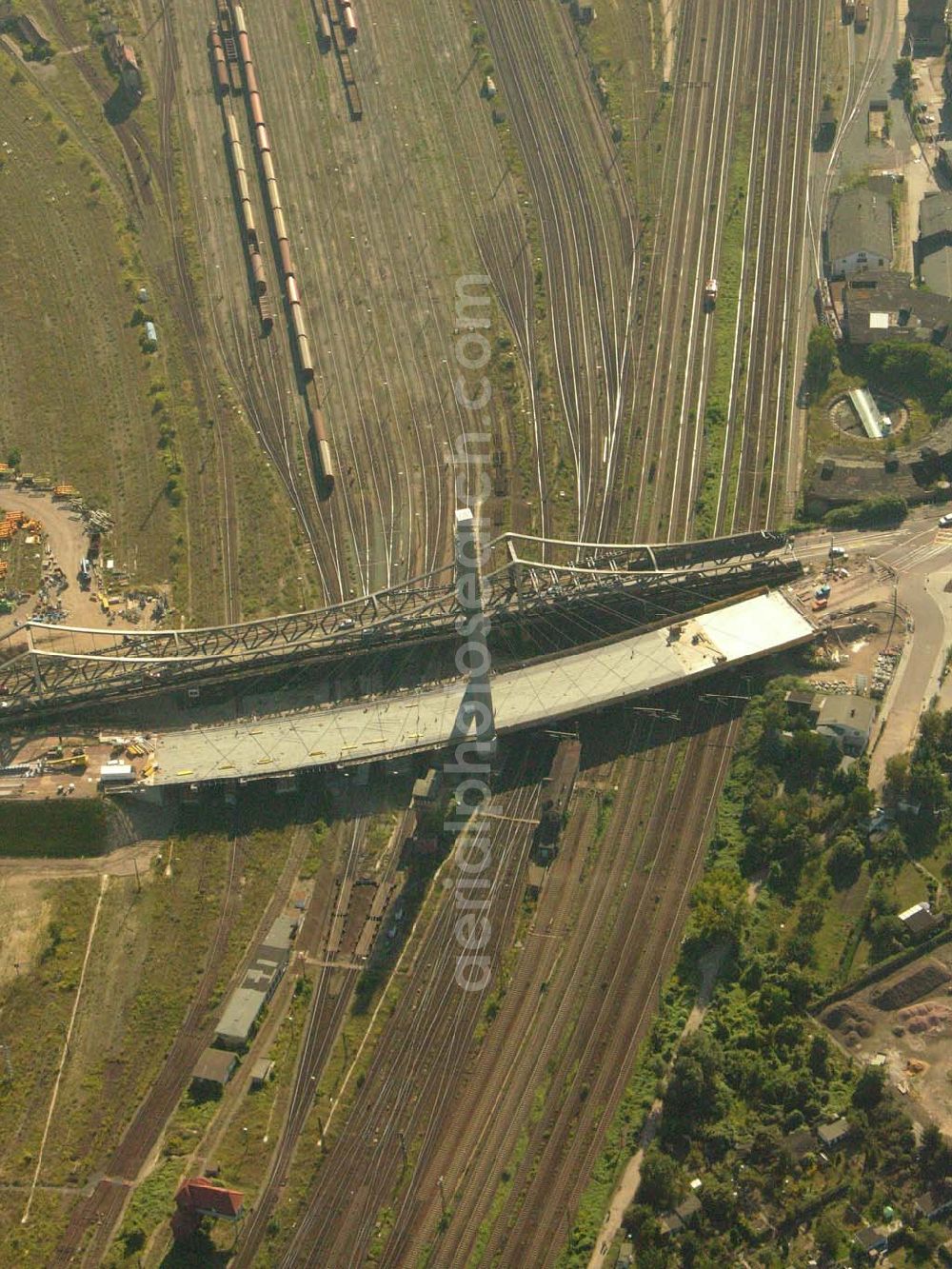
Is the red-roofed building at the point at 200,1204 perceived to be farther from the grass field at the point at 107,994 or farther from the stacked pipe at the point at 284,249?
the stacked pipe at the point at 284,249

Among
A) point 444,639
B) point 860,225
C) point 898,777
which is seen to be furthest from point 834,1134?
point 860,225

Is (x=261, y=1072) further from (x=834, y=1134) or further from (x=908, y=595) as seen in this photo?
(x=908, y=595)

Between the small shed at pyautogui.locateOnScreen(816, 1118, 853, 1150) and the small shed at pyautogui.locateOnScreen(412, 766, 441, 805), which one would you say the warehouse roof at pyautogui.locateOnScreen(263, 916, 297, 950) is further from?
the small shed at pyautogui.locateOnScreen(816, 1118, 853, 1150)

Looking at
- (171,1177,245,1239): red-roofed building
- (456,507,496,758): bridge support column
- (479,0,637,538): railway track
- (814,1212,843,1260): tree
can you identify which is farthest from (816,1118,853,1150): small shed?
(479,0,637,538): railway track

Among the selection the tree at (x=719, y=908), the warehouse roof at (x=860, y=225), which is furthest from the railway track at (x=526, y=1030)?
the warehouse roof at (x=860, y=225)

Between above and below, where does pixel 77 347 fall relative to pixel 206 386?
above
